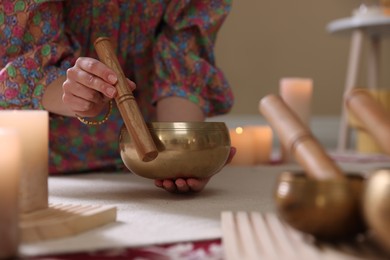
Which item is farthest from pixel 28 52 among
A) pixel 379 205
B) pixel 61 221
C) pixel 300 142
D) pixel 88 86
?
pixel 379 205

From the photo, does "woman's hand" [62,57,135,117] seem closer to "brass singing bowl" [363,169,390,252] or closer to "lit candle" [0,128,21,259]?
"lit candle" [0,128,21,259]

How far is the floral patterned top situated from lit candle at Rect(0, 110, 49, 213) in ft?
1.19

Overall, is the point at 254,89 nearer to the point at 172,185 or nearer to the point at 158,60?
the point at 158,60

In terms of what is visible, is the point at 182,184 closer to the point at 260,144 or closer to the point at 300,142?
the point at 300,142

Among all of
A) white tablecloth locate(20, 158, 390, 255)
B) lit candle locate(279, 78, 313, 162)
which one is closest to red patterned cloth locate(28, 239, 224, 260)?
white tablecloth locate(20, 158, 390, 255)

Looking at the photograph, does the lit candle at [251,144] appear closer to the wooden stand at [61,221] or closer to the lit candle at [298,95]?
the lit candle at [298,95]

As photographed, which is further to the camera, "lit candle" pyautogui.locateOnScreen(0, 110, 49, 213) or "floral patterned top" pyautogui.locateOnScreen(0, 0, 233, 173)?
"floral patterned top" pyautogui.locateOnScreen(0, 0, 233, 173)

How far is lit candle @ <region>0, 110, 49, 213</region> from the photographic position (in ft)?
2.33

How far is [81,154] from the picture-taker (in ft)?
4.49

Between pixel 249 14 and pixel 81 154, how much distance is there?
1.80 m

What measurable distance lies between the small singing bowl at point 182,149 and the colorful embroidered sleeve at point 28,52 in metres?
0.24

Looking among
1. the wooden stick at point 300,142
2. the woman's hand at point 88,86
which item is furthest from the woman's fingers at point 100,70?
the wooden stick at point 300,142

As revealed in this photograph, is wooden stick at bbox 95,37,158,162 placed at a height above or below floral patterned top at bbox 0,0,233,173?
below

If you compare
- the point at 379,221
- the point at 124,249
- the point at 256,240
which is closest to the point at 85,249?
the point at 124,249
